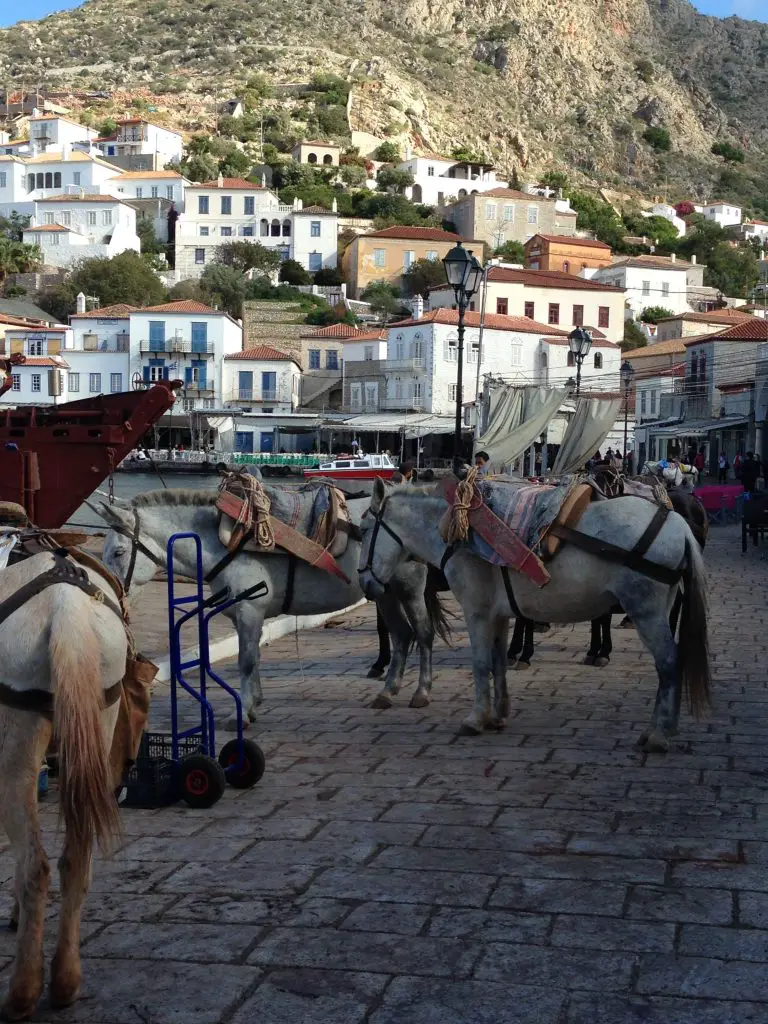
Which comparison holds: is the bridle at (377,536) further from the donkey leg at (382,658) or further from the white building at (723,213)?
the white building at (723,213)

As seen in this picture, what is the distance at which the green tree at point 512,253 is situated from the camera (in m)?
107

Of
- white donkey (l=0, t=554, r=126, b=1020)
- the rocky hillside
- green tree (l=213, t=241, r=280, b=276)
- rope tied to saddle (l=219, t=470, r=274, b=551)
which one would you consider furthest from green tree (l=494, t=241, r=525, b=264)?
white donkey (l=0, t=554, r=126, b=1020)

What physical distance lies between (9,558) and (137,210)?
363 ft

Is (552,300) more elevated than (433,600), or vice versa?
(552,300)

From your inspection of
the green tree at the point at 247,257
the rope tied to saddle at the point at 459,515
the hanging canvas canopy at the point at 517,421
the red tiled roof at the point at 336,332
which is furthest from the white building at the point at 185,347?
the rope tied to saddle at the point at 459,515

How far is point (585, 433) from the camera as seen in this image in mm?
21641

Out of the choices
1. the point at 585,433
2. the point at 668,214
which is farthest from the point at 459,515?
the point at 668,214

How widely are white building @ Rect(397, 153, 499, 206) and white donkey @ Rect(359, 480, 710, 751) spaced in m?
114

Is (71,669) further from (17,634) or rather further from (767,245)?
(767,245)

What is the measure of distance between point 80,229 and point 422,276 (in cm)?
3030

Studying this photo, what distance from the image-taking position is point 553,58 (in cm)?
18112

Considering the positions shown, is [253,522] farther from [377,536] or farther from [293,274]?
[293,274]

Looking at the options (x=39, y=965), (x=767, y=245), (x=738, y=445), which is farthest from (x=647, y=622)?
(x=767, y=245)

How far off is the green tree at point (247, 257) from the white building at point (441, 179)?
934 inches
